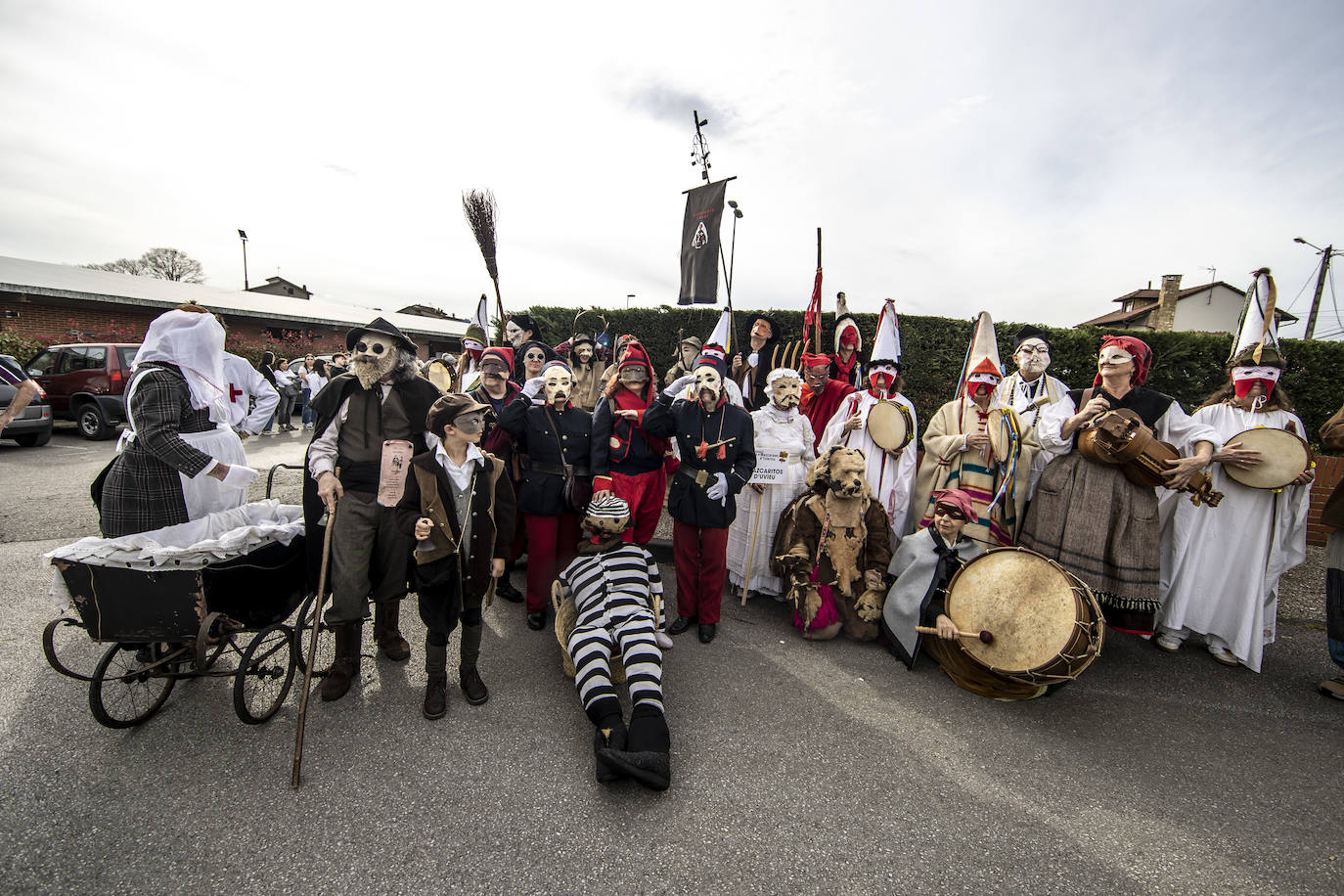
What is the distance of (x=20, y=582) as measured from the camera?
4.21 metres

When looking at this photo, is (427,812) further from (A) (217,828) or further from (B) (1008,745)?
(B) (1008,745)

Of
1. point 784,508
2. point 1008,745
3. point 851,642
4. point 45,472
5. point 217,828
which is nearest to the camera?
point 217,828

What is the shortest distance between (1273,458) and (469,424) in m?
5.28

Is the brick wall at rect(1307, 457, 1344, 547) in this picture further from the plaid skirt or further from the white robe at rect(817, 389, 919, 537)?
the white robe at rect(817, 389, 919, 537)

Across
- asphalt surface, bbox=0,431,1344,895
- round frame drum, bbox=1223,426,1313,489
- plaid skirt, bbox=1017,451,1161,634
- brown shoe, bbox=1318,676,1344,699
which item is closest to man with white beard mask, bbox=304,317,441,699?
asphalt surface, bbox=0,431,1344,895

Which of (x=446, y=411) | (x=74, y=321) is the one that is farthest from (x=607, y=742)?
(x=74, y=321)

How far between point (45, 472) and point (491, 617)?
8196mm

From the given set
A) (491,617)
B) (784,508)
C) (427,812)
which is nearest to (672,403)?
(784,508)

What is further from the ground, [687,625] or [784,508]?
[784,508]

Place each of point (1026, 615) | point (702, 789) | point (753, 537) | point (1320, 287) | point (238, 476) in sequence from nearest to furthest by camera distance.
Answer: point (702, 789), point (238, 476), point (1026, 615), point (753, 537), point (1320, 287)

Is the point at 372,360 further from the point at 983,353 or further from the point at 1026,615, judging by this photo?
the point at 983,353

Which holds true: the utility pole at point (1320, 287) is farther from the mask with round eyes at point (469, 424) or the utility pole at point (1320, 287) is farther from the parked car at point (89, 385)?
the parked car at point (89, 385)

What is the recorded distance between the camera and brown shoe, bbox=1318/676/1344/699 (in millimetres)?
3543

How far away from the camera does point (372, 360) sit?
3.03 meters
